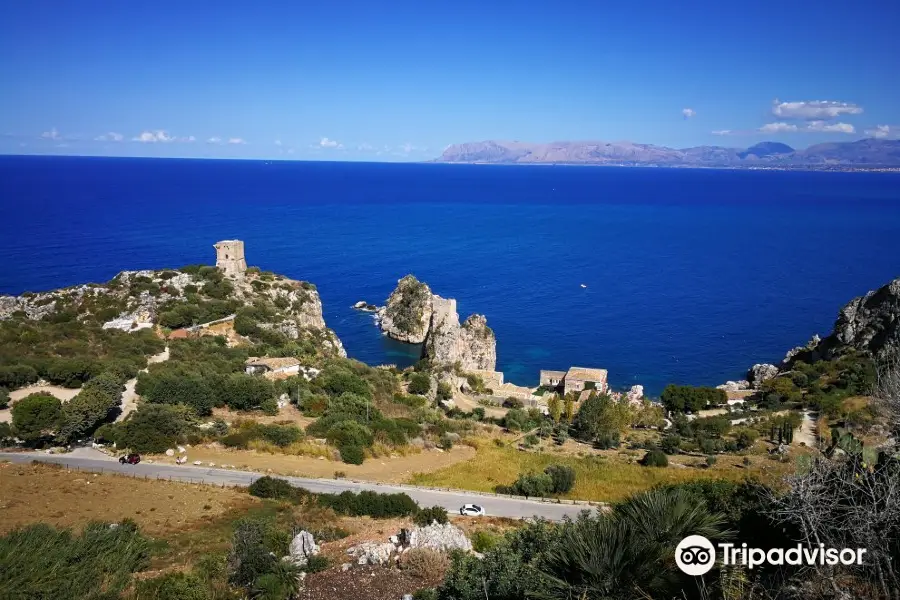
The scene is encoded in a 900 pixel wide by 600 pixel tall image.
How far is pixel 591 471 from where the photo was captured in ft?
83.4

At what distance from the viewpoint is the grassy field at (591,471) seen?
902 inches

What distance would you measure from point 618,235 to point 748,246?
950 inches

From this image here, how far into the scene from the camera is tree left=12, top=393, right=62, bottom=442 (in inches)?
945

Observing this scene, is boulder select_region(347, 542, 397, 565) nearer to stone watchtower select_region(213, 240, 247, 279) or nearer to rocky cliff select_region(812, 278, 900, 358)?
stone watchtower select_region(213, 240, 247, 279)

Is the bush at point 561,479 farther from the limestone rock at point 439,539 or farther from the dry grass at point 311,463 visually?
the limestone rock at point 439,539

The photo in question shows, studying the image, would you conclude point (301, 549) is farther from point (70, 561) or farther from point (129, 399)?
point (129, 399)

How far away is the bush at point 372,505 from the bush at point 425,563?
15.2ft

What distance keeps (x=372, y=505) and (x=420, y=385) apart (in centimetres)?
2310

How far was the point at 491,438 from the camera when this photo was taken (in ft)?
106

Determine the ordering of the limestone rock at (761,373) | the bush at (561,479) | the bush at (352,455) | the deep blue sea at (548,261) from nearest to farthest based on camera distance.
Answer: the bush at (561,479)
the bush at (352,455)
the limestone rock at (761,373)
the deep blue sea at (548,261)

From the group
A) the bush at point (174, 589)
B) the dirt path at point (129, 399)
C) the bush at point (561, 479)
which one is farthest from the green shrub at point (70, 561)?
the dirt path at point (129, 399)

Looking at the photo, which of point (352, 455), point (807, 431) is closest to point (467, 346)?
point (807, 431)

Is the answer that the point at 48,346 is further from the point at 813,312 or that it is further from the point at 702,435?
the point at 813,312

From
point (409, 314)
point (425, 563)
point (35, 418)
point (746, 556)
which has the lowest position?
point (409, 314)
